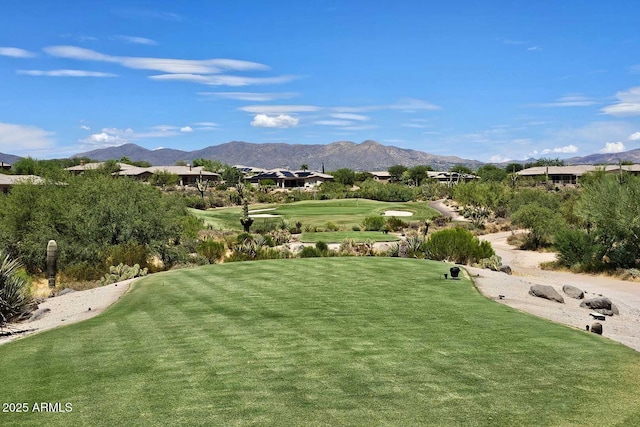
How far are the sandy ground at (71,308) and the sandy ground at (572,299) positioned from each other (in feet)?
40.9

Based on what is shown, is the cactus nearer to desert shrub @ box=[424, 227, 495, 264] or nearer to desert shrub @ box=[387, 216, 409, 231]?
desert shrub @ box=[424, 227, 495, 264]

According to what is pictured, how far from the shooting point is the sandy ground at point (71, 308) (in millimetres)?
16031

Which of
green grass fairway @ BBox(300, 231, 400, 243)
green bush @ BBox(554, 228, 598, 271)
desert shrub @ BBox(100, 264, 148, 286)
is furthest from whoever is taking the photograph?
green grass fairway @ BBox(300, 231, 400, 243)

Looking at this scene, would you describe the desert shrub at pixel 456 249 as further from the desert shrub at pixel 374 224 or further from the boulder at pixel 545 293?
the desert shrub at pixel 374 224

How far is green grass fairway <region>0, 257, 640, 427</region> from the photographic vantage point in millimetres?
8125

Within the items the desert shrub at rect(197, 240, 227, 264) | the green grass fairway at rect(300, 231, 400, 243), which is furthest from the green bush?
the desert shrub at rect(197, 240, 227, 264)

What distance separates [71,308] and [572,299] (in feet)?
57.2

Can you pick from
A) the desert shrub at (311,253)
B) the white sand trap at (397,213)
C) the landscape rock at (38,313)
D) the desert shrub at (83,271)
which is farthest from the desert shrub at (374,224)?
the landscape rock at (38,313)

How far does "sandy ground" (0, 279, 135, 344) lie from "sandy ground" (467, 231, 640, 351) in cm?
1248

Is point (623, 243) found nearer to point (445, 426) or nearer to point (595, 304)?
point (595, 304)

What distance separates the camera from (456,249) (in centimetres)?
3083

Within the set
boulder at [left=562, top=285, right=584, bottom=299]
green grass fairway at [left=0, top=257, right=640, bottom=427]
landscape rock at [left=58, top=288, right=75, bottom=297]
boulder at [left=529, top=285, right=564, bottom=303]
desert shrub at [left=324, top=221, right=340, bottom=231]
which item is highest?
green grass fairway at [left=0, top=257, right=640, bottom=427]

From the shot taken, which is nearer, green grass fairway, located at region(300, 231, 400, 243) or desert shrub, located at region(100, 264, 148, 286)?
desert shrub, located at region(100, 264, 148, 286)

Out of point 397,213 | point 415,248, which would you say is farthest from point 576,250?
point 397,213
